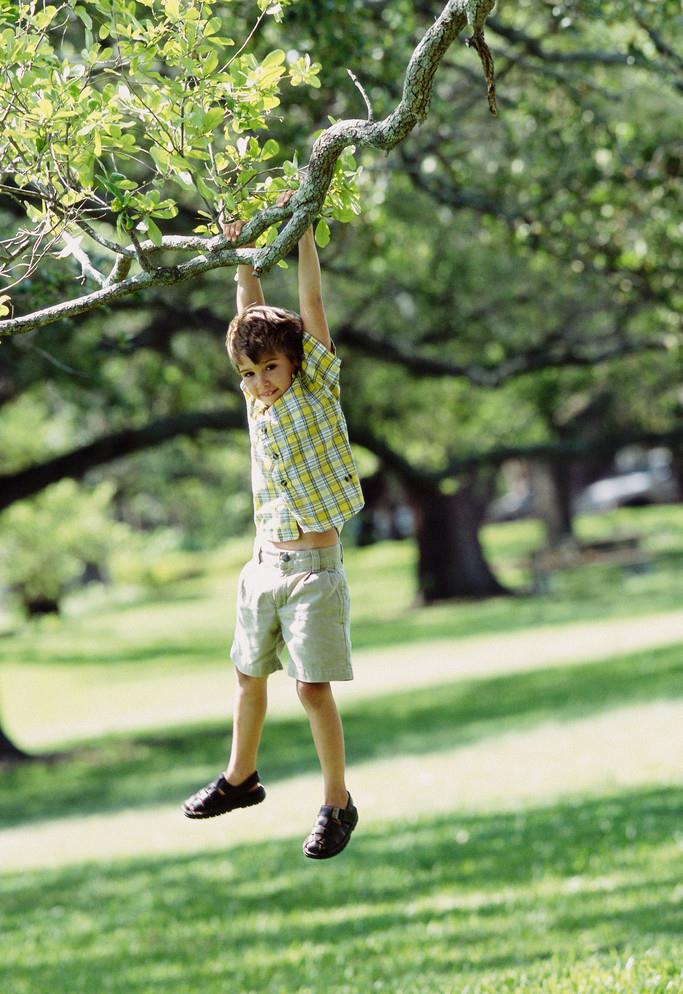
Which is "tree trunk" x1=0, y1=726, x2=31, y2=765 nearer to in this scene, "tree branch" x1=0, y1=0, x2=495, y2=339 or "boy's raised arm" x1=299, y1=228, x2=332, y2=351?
"boy's raised arm" x1=299, y1=228, x2=332, y2=351

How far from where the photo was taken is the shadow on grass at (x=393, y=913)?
618 centimetres

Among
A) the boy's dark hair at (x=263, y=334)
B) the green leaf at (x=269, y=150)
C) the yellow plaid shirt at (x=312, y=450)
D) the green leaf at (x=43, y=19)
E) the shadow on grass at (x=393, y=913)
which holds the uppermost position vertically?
the green leaf at (x=43, y=19)

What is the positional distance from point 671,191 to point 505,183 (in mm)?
1445

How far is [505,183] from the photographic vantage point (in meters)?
9.67

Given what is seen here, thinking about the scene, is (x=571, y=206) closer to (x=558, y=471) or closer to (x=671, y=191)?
(x=671, y=191)

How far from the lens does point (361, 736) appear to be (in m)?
16.8

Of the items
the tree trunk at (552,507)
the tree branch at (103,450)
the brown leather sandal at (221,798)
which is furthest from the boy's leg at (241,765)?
the tree trunk at (552,507)

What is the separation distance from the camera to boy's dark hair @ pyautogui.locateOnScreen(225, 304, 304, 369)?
3.98 meters

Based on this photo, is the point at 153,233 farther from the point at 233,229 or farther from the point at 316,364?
the point at 316,364

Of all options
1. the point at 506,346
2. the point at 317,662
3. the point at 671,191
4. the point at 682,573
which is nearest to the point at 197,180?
the point at 317,662

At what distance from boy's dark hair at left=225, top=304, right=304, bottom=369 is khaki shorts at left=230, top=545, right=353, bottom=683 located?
60cm

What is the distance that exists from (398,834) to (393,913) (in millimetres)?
2327

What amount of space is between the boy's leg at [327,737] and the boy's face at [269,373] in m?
0.84

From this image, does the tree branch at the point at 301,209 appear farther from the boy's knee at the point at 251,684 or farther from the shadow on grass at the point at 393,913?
the shadow on grass at the point at 393,913
